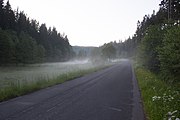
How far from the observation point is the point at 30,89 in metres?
18.9

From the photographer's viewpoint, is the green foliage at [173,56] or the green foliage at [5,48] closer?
the green foliage at [173,56]

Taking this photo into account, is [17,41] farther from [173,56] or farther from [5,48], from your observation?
[173,56]

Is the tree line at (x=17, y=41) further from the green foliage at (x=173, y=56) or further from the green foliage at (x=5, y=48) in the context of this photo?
the green foliage at (x=173, y=56)

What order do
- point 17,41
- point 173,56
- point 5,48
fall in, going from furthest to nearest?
1. point 17,41
2. point 5,48
3. point 173,56

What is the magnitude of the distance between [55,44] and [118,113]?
11005 cm

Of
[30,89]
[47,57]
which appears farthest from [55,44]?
[30,89]

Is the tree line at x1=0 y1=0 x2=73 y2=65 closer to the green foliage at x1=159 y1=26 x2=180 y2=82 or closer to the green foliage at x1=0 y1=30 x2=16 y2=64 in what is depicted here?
the green foliage at x1=0 y1=30 x2=16 y2=64

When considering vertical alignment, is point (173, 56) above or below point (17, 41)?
below

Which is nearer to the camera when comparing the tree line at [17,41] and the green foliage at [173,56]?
the green foliage at [173,56]

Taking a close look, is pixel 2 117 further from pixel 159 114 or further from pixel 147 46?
pixel 147 46

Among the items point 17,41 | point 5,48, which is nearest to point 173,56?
point 5,48

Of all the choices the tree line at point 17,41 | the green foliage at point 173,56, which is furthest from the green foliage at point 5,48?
the green foliage at point 173,56

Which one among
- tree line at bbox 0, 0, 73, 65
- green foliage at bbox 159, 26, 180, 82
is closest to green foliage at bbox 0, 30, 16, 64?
tree line at bbox 0, 0, 73, 65

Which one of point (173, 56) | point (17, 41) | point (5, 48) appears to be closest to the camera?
point (173, 56)
